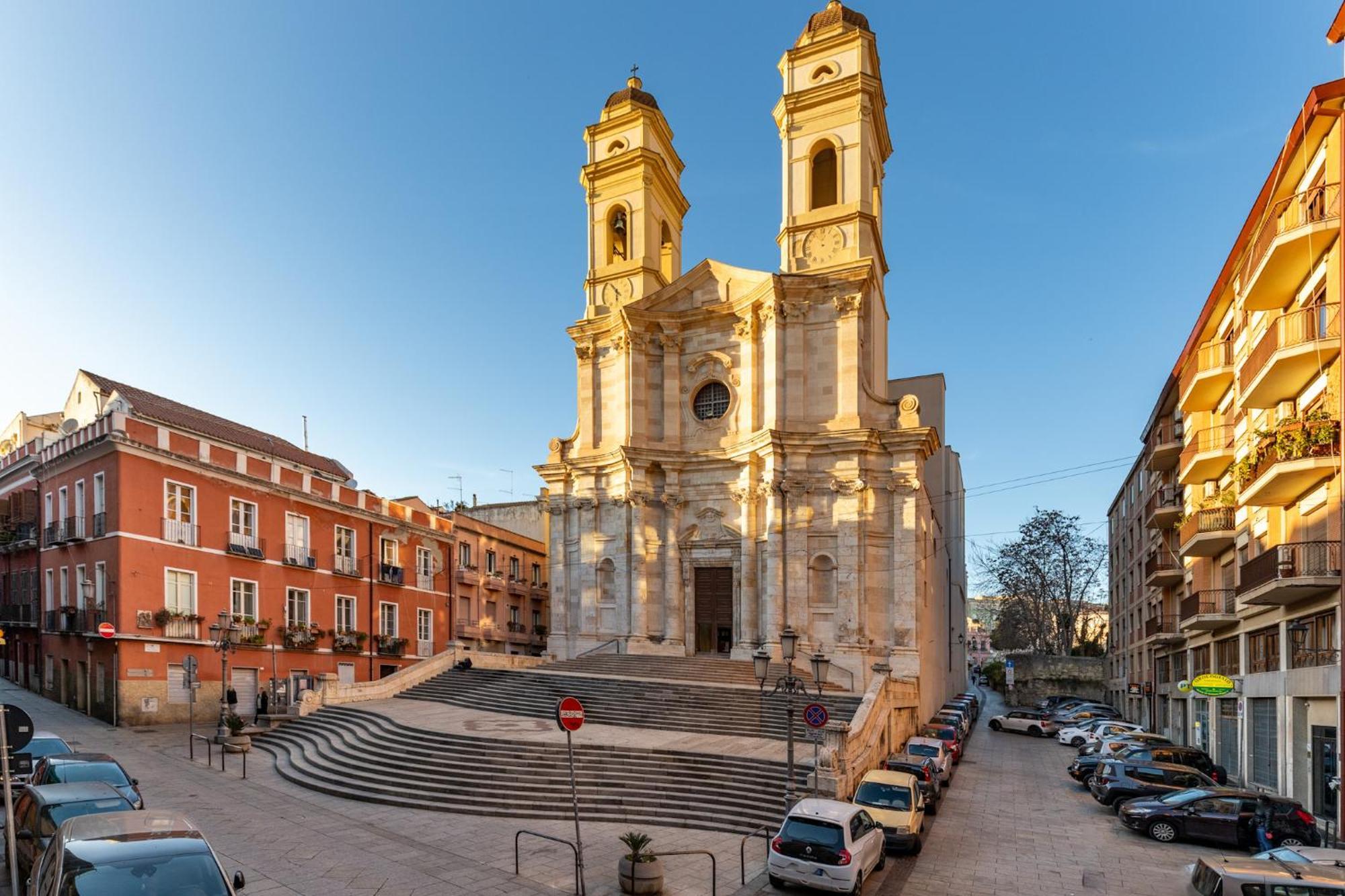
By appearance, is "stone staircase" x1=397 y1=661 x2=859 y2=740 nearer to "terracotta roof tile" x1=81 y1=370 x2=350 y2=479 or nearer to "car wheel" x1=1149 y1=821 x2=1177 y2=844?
"car wheel" x1=1149 y1=821 x2=1177 y2=844

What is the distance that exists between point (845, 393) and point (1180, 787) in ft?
62.5

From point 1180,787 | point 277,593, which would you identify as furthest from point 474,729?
point 1180,787

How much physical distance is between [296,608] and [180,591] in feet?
19.5

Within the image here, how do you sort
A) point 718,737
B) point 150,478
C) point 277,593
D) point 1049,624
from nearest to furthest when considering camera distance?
point 718,737
point 150,478
point 277,593
point 1049,624

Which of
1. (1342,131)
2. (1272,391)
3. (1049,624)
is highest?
(1342,131)

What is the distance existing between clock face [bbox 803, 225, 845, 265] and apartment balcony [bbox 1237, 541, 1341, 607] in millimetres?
20565

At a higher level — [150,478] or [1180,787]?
[150,478]

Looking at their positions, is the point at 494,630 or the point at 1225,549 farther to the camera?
the point at 494,630

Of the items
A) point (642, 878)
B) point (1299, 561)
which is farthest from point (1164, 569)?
point (642, 878)

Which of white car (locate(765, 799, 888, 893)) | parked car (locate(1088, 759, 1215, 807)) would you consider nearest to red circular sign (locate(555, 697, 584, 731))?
white car (locate(765, 799, 888, 893))

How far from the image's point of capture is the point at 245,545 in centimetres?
3394

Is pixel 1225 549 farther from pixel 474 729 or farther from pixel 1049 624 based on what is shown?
pixel 1049 624

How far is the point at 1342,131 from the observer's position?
63.2 feet

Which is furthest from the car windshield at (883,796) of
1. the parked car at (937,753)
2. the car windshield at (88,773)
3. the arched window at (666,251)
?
the arched window at (666,251)
